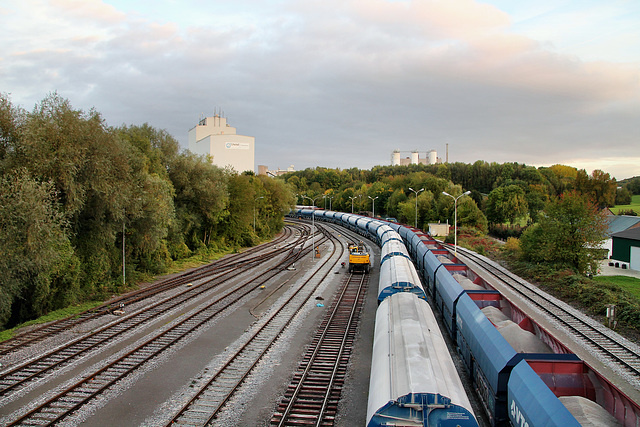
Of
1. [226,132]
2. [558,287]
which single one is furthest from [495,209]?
[226,132]

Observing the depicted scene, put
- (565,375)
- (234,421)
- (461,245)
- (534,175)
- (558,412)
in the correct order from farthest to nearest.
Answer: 1. (534,175)
2. (461,245)
3. (234,421)
4. (565,375)
5. (558,412)

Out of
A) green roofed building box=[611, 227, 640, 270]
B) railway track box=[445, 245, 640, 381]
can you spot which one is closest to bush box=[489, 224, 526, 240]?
green roofed building box=[611, 227, 640, 270]

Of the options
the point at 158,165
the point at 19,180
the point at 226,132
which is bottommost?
the point at 19,180

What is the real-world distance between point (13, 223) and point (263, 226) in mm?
41193

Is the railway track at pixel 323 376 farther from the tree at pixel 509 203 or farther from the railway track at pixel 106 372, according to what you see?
the tree at pixel 509 203

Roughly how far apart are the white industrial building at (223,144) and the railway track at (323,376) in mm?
72554

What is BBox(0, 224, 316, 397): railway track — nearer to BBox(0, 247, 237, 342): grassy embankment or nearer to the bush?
BBox(0, 247, 237, 342): grassy embankment

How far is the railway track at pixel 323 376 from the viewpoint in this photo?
10.6 meters

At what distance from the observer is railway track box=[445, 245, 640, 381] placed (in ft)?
49.5

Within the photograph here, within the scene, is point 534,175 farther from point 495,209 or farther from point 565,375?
point 565,375

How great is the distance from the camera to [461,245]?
5269 centimetres

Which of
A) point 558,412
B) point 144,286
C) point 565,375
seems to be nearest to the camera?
point 558,412

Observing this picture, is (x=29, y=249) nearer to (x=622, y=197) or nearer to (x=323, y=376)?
(x=323, y=376)

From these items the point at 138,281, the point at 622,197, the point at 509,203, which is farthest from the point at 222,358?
the point at 622,197
